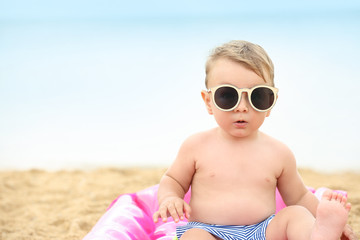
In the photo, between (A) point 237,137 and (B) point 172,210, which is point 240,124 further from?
(B) point 172,210

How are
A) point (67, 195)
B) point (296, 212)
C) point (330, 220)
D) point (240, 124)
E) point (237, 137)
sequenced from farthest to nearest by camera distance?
1. point (67, 195)
2. point (237, 137)
3. point (240, 124)
4. point (296, 212)
5. point (330, 220)

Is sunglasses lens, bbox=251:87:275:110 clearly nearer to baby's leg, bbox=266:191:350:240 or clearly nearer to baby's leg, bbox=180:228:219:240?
baby's leg, bbox=266:191:350:240

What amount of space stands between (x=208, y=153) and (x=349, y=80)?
18.2ft

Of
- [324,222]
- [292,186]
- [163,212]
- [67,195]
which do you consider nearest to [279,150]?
[292,186]

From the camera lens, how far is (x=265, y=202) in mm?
2410

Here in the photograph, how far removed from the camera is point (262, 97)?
2.30 m

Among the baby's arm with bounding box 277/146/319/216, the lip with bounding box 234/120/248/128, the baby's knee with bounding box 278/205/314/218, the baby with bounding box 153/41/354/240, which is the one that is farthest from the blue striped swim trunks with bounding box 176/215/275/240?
the lip with bounding box 234/120/248/128

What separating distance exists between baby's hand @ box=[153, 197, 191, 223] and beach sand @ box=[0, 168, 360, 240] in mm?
1222

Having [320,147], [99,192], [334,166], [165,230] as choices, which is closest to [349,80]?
[320,147]

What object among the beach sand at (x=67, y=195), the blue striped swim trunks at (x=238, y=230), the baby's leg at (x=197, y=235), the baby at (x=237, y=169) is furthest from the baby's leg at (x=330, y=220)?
the beach sand at (x=67, y=195)

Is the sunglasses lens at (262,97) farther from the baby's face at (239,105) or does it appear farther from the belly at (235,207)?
the belly at (235,207)

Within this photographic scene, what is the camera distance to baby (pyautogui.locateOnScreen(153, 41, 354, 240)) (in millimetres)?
2295

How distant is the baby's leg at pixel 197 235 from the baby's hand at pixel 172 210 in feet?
0.24

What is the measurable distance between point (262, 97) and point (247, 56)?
0.65ft
